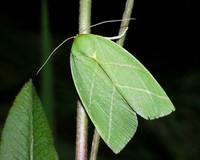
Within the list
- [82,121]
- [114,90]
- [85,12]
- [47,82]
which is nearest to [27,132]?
[82,121]

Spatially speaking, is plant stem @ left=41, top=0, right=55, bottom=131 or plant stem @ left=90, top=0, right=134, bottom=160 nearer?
plant stem @ left=90, top=0, right=134, bottom=160

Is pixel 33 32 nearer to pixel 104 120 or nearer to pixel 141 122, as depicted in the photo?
pixel 141 122

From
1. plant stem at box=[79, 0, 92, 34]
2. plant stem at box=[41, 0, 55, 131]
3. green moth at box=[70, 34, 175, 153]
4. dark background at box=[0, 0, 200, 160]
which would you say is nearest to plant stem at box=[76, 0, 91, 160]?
plant stem at box=[79, 0, 92, 34]

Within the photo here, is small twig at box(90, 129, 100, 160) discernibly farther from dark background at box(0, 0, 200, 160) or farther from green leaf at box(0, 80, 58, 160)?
dark background at box(0, 0, 200, 160)

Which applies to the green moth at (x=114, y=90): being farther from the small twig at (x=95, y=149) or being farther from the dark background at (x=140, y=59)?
the dark background at (x=140, y=59)

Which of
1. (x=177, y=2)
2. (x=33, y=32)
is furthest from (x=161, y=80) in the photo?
(x=33, y=32)

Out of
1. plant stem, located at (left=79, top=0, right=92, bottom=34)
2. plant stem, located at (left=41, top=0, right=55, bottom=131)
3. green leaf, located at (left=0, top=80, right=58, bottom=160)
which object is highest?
plant stem, located at (left=79, top=0, right=92, bottom=34)
